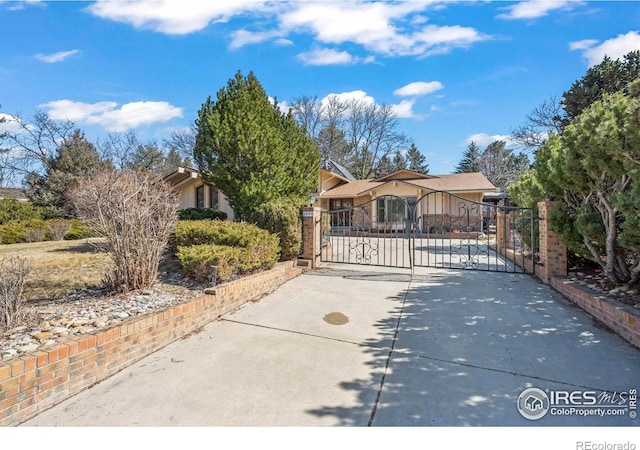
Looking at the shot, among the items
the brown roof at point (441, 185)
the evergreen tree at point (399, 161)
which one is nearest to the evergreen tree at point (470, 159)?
the evergreen tree at point (399, 161)

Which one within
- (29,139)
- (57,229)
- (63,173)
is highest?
(29,139)

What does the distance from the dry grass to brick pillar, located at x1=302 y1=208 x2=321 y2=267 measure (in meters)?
4.29

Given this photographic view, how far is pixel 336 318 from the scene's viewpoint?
4.79 metres

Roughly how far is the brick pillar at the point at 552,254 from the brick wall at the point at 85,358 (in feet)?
20.7

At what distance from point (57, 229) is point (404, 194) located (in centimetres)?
1882

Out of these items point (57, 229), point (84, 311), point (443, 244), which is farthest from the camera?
point (57, 229)

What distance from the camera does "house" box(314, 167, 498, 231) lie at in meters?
20.0

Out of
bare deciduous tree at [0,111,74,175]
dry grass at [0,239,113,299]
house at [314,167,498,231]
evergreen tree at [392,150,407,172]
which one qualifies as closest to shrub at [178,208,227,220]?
dry grass at [0,239,113,299]

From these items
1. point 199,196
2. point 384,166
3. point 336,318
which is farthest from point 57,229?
point 384,166

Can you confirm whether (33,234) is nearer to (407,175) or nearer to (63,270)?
(63,270)

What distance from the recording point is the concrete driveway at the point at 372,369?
2.54m

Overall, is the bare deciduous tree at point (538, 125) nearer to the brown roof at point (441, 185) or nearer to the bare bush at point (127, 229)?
the brown roof at point (441, 185)

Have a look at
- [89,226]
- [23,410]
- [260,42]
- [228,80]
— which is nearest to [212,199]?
[228,80]

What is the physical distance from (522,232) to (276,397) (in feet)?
25.9
